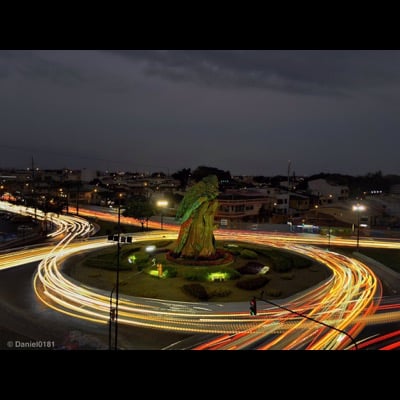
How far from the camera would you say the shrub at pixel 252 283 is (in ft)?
70.0

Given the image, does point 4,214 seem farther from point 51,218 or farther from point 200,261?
point 200,261

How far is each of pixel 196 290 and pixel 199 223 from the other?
279 inches

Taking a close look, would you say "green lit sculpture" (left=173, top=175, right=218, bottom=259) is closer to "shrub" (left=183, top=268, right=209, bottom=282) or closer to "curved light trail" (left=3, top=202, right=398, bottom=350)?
"shrub" (left=183, top=268, right=209, bottom=282)

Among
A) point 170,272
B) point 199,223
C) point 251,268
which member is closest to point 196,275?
point 170,272

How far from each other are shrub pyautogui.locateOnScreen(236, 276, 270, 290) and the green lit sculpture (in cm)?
498

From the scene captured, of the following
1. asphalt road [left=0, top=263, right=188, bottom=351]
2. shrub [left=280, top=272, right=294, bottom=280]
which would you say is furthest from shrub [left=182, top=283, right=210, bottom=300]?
shrub [left=280, top=272, right=294, bottom=280]

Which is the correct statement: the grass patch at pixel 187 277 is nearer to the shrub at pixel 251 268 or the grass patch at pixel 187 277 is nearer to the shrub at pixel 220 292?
the shrub at pixel 220 292

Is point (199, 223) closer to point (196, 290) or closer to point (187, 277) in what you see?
point (187, 277)

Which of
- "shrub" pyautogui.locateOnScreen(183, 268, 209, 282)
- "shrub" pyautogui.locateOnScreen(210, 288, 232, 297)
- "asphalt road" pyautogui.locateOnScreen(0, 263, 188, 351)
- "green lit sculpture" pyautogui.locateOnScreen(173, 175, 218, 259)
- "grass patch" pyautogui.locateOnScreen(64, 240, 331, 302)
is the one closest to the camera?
"asphalt road" pyautogui.locateOnScreen(0, 263, 188, 351)

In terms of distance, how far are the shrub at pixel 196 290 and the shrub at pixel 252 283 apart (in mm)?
2542

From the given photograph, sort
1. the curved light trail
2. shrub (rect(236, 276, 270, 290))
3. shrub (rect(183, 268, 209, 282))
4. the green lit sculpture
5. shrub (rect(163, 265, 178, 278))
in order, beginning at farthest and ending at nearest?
the green lit sculpture < shrub (rect(163, 265, 178, 278)) < shrub (rect(183, 268, 209, 282)) < shrub (rect(236, 276, 270, 290)) < the curved light trail

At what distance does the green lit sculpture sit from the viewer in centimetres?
2616

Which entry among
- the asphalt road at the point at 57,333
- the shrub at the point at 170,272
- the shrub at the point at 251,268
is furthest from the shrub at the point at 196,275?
the asphalt road at the point at 57,333
